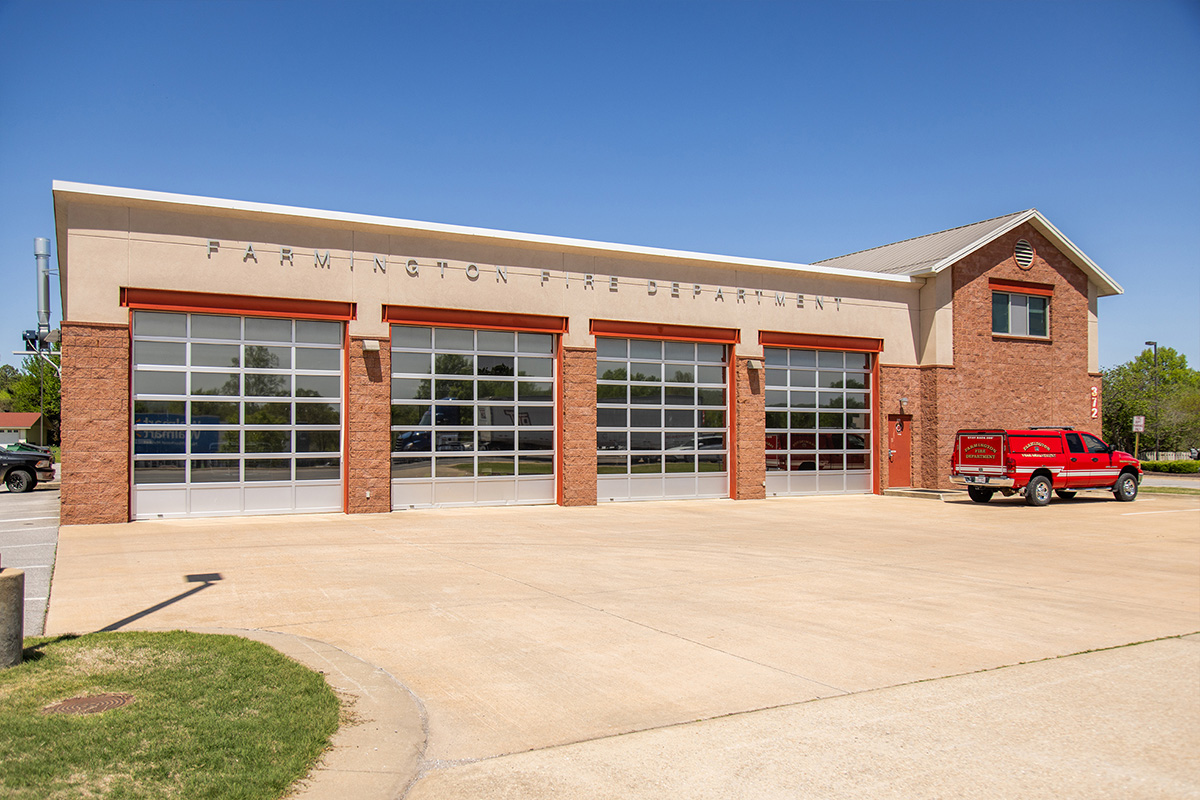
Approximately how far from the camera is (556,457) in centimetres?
2158

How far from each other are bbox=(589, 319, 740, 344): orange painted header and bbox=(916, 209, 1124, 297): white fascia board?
7.46m

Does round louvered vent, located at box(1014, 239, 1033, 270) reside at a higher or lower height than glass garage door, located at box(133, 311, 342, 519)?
higher

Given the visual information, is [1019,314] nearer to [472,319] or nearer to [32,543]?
[472,319]

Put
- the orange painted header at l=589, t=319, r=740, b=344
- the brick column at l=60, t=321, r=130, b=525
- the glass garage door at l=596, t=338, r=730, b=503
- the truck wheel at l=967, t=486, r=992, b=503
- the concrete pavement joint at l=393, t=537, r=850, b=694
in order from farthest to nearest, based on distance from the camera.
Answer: the truck wheel at l=967, t=486, r=992, b=503, the glass garage door at l=596, t=338, r=730, b=503, the orange painted header at l=589, t=319, r=740, b=344, the brick column at l=60, t=321, r=130, b=525, the concrete pavement joint at l=393, t=537, r=850, b=694

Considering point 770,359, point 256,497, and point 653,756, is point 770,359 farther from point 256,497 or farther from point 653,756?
point 653,756

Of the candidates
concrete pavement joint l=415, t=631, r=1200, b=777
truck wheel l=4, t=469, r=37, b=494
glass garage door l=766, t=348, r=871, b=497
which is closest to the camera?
concrete pavement joint l=415, t=631, r=1200, b=777

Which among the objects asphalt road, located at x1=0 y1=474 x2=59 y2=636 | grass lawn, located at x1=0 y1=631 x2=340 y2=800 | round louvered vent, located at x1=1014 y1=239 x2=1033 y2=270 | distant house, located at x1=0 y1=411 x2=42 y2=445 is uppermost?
round louvered vent, located at x1=1014 y1=239 x2=1033 y2=270

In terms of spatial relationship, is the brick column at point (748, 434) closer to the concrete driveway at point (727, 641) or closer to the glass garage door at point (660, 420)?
the glass garage door at point (660, 420)

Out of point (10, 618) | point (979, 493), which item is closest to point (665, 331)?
point (979, 493)

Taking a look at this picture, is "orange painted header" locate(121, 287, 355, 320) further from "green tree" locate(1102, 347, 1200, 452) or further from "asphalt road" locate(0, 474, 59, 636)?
"green tree" locate(1102, 347, 1200, 452)

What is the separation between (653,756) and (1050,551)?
474 inches

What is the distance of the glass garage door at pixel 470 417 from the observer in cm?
1981

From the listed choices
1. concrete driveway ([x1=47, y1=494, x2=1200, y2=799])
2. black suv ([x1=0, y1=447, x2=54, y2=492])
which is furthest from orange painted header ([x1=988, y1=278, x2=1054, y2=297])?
black suv ([x1=0, y1=447, x2=54, y2=492])

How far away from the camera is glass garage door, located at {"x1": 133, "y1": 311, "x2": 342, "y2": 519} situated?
17500 millimetres
